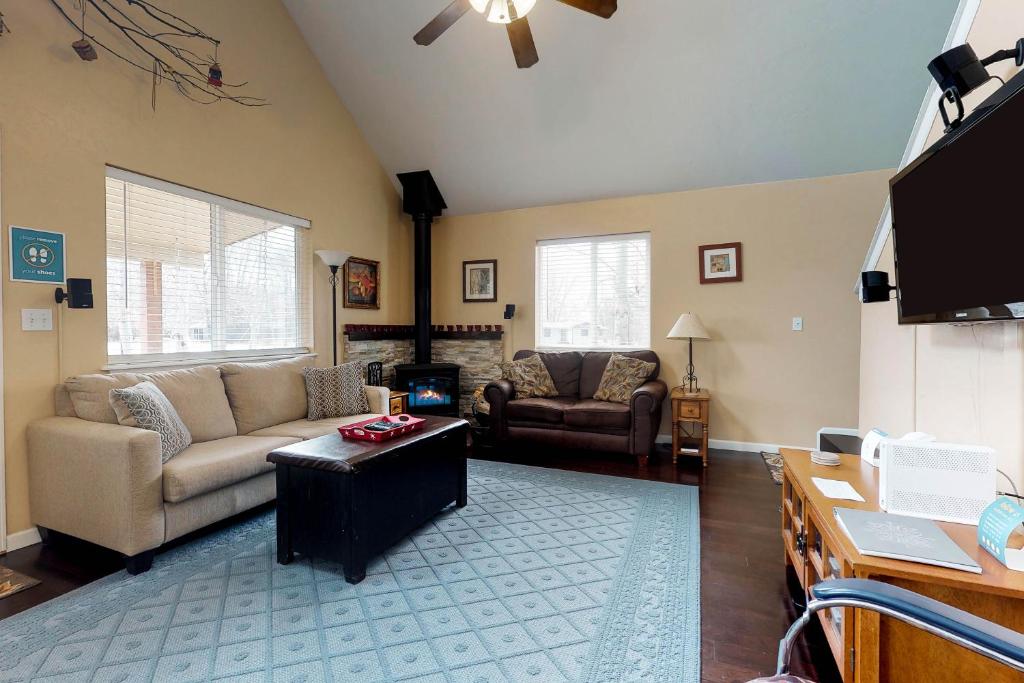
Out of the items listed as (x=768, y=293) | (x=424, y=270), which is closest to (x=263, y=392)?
(x=424, y=270)

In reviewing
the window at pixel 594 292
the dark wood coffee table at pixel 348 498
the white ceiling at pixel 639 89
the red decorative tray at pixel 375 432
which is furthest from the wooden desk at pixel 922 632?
the window at pixel 594 292

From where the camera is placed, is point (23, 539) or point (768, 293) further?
point (768, 293)

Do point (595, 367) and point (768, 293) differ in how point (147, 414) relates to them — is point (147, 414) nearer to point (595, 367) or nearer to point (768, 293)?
point (595, 367)

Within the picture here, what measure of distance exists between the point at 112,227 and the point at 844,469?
413 centimetres

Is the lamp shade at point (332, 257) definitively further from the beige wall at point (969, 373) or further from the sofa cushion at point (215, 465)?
the beige wall at point (969, 373)

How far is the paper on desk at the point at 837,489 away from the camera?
159 centimetres

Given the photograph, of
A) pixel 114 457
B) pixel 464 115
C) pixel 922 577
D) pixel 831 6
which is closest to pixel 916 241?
pixel 922 577

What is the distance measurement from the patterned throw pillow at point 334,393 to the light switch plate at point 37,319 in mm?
1494

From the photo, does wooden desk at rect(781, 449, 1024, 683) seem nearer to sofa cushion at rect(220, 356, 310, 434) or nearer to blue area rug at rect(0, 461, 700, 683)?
blue area rug at rect(0, 461, 700, 683)

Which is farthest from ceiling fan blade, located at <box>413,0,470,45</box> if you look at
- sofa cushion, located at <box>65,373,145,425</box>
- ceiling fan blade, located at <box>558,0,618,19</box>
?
sofa cushion, located at <box>65,373,145,425</box>

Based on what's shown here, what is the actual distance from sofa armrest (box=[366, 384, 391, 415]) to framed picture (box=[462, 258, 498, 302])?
1.90 m

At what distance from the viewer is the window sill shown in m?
2.92

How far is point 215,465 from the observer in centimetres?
242

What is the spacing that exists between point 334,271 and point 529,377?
2.09m
